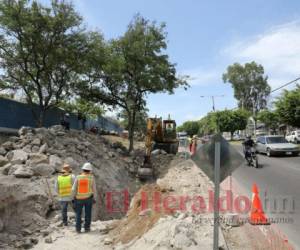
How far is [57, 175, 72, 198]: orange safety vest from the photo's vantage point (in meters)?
9.76

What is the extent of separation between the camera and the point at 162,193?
11625 mm

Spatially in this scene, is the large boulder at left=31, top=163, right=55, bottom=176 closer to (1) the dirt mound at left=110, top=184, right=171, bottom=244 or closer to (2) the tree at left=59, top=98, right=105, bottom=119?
(1) the dirt mound at left=110, top=184, right=171, bottom=244

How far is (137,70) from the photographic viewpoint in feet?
94.0

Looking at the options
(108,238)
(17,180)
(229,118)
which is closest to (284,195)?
(108,238)

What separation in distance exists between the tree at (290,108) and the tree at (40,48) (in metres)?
18.8

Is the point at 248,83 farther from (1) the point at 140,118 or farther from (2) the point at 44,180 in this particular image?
(2) the point at 44,180

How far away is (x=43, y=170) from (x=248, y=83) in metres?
75.4

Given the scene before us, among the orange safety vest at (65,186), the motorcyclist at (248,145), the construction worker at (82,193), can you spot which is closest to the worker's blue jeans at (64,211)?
the orange safety vest at (65,186)

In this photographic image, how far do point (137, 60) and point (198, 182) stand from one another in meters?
16.0

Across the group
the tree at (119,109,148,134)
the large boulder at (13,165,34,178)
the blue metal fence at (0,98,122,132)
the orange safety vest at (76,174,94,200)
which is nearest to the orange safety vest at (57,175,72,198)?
the orange safety vest at (76,174,94,200)

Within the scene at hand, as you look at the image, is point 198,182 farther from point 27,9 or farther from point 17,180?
point 27,9

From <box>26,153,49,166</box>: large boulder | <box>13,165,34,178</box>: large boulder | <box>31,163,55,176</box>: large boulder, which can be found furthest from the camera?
<box>26,153,49,166</box>: large boulder

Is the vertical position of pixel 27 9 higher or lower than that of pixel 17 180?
higher

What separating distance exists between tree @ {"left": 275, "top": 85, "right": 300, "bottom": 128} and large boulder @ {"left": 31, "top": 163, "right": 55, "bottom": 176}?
81.2 ft
